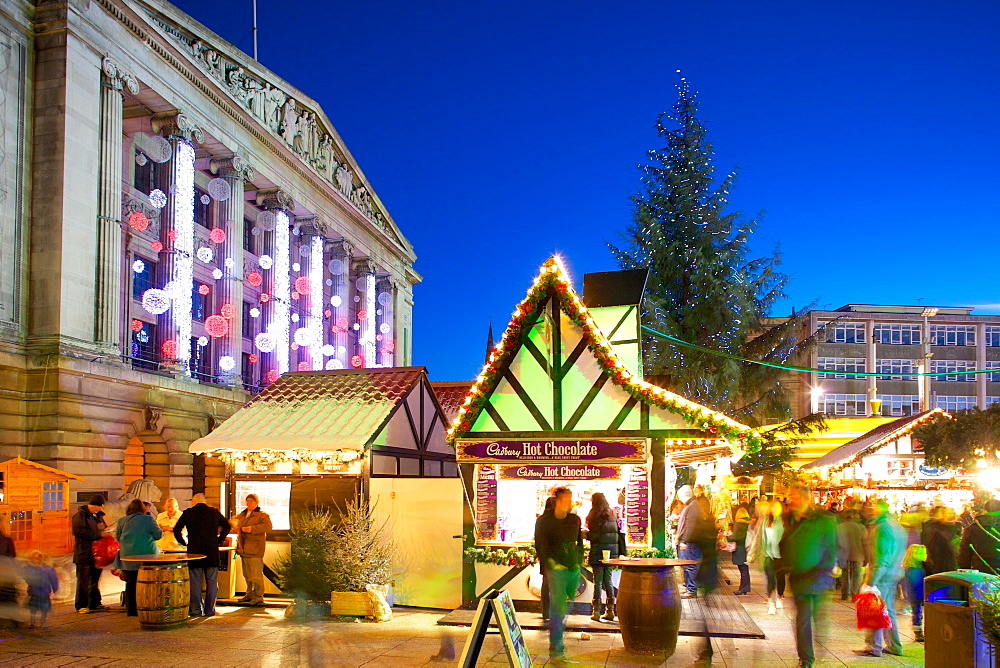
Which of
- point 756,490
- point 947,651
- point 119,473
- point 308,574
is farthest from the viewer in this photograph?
point 756,490

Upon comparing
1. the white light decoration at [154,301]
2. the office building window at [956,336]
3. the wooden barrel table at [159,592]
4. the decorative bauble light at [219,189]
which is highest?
the decorative bauble light at [219,189]

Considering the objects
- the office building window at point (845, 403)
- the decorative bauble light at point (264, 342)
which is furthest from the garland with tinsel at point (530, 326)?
the office building window at point (845, 403)

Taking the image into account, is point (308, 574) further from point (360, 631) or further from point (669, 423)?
point (669, 423)

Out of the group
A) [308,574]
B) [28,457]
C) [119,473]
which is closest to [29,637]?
[308,574]

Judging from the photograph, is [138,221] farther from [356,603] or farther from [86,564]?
[356,603]

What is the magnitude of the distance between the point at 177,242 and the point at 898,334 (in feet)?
187

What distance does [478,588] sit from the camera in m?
13.4

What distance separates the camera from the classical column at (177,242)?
3197cm

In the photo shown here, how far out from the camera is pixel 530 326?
13992mm

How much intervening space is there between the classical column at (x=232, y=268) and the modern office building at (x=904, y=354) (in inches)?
1838

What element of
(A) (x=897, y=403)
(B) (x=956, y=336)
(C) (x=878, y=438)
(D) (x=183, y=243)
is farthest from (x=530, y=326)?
(B) (x=956, y=336)

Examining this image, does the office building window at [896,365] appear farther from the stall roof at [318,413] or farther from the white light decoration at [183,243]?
the stall roof at [318,413]

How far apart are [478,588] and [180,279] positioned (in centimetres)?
2277

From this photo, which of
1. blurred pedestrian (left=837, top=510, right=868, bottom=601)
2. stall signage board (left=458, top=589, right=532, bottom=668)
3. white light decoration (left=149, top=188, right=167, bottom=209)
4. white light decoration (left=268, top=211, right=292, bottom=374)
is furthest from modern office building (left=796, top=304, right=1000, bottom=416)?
stall signage board (left=458, top=589, right=532, bottom=668)
